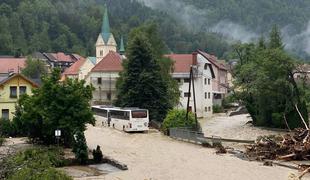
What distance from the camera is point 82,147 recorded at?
32.6m

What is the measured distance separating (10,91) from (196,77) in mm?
31859

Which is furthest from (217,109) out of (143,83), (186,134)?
(186,134)

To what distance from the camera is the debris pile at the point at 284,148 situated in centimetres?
3494

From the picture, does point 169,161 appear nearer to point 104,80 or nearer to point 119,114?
point 119,114

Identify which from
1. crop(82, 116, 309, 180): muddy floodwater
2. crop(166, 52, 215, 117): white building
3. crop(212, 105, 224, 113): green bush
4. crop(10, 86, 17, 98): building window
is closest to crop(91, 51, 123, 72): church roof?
crop(166, 52, 215, 117): white building

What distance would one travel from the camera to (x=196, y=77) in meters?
75.1

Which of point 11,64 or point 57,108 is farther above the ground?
point 11,64

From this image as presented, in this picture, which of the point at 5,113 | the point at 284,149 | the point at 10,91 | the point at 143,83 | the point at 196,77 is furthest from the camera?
the point at 196,77

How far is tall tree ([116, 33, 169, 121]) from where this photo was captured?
191 feet

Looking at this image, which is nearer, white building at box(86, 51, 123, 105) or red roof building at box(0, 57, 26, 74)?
white building at box(86, 51, 123, 105)

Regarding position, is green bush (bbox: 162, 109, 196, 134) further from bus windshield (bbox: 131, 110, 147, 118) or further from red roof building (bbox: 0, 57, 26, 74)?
red roof building (bbox: 0, 57, 26, 74)

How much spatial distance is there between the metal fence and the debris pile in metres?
6.53

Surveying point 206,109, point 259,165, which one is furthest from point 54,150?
point 206,109

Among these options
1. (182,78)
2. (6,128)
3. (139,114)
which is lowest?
(6,128)
